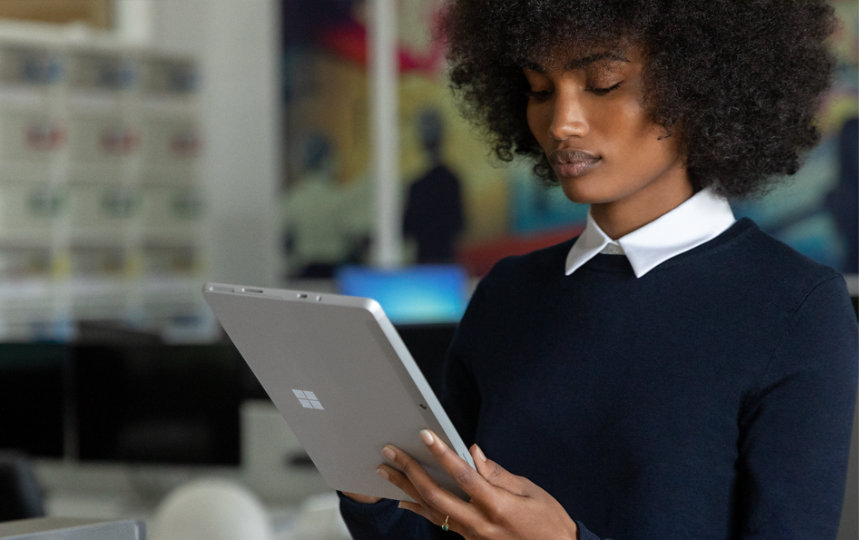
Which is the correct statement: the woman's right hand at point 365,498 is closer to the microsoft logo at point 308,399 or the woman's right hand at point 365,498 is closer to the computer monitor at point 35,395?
the microsoft logo at point 308,399

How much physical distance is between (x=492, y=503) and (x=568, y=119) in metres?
0.37

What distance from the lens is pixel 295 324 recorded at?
0.94 meters

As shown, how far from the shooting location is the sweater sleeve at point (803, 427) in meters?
0.93

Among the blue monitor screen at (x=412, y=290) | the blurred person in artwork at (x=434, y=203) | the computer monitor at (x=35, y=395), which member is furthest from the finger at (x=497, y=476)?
the blurred person in artwork at (x=434, y=203)

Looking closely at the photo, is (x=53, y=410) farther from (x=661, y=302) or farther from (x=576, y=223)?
(x=576, y=223)

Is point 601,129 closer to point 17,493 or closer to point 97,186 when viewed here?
point 17,493

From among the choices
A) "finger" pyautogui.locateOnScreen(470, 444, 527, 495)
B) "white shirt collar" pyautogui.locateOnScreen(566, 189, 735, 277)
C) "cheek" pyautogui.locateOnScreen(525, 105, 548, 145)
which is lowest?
"finger" pyautogui.locateOnScreen(470, 444, 527, 495)

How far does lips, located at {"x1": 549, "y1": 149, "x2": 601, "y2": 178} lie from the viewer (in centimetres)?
104

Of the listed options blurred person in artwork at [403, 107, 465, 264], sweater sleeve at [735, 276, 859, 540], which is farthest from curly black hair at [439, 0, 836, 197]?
blurred person in artwork at [403, 107, 465, 264]

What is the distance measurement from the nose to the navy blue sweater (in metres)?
0.15

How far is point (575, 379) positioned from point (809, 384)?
22 centimetres

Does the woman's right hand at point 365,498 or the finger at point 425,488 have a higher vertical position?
the finger at point 425,488

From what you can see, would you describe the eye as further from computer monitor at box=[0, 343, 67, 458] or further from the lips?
computer monitor at box=[0, 343, 67, 458]

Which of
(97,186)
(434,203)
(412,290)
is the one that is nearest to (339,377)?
(412,290)
